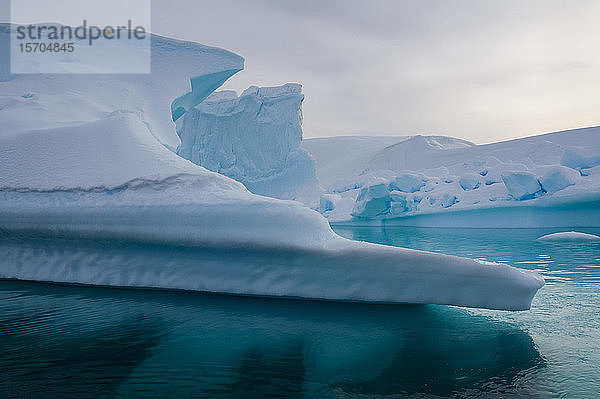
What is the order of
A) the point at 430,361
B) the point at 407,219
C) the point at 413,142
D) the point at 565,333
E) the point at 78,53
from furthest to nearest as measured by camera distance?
the point at 413,142 < the point at 407,219 < the point at 78,53 < the point at 565,333 < the point at 430,361

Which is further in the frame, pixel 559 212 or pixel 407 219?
pixel 407 219

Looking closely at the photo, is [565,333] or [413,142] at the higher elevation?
[413,142]

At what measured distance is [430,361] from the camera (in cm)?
237

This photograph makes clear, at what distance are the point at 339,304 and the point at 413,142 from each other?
24.2m

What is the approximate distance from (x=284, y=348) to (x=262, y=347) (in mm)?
136

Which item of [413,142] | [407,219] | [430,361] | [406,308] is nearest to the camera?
[430,361]

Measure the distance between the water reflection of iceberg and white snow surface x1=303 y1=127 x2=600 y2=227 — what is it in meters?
11.1

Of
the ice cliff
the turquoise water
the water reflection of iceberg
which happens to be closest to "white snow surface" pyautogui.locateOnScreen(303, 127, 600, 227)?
the ice cliff

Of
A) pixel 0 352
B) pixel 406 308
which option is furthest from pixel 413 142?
pixel 0 352

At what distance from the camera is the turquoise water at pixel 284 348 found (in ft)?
6.64

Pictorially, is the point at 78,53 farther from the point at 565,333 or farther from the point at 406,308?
the point at 565,333

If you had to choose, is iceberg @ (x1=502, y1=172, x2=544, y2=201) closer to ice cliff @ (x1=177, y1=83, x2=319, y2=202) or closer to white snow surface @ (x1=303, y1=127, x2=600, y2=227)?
white snow surface @ (x1=303, y1=127, x2=600, y2=227)

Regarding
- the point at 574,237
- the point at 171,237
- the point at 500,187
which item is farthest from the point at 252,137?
the point at 171,237

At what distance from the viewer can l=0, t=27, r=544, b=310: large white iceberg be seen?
3164 mm
